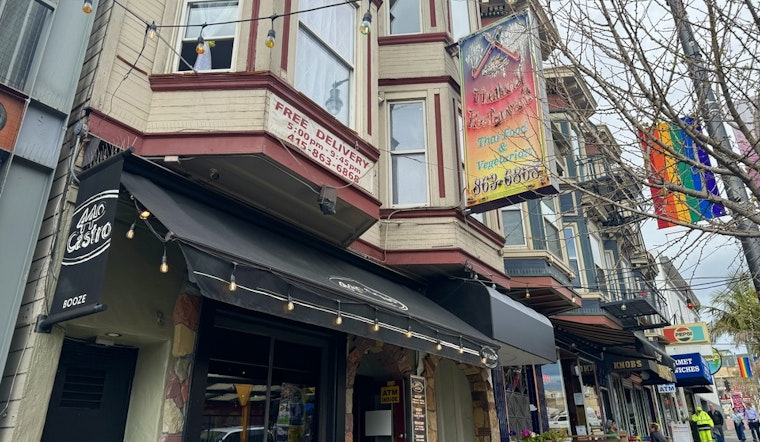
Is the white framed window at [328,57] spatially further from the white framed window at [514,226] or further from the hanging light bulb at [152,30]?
the white framed window at [514,226]

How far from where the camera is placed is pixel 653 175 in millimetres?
5965

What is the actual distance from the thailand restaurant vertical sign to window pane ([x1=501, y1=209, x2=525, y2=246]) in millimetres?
3397

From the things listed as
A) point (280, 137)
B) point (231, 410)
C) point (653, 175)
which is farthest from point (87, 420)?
point (653, 175)

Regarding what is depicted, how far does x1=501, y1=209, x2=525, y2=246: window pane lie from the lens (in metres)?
12.4

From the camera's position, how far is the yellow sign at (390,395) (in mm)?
9333

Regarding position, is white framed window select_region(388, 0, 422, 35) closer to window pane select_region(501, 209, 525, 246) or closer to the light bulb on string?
window pane select_region(501, 209, 525, 246)

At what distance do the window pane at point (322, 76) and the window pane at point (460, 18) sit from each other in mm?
4608

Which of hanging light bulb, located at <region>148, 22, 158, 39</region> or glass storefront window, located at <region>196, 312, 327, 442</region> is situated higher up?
hanging light bulb, located at <region>148, 22, 158, 39</region>

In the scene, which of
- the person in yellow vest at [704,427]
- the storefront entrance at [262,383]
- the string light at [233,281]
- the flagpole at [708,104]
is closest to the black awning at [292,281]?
the string light at [233,281]

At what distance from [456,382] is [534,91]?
6.12 metres

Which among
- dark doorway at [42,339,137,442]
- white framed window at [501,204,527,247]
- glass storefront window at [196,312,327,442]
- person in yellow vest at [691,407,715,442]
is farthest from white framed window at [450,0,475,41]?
person in yellow vest at [691,407,715,442]

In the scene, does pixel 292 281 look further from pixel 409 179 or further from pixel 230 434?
pixel 409 179

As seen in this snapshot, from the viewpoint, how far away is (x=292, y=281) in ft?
17.7

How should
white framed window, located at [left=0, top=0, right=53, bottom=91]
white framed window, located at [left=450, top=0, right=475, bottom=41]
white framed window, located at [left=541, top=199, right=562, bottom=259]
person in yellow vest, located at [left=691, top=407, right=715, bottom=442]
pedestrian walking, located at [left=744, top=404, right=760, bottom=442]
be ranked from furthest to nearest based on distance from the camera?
1. pedestrian walking, located at [left=744, top=404, right=760, bottom=442]
2. person in yellow vest, located at [left=691, top=407, right=715, bottom=442]
3. white framed window, located at [left=541, top=199, right=562, bottom=259]
4. white framed window, located at [left=450, top=0, right=475, bottom=41]
5. white framed window, located at [left=0, top=0, right=53, bottom=91]
